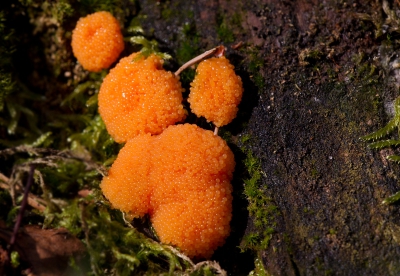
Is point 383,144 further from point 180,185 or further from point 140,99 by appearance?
point 140,99

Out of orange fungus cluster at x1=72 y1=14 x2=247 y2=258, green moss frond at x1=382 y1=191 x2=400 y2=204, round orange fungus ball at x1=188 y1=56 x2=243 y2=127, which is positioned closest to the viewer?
green moss frond at x1=382 y1=191 x2=400 y2=204

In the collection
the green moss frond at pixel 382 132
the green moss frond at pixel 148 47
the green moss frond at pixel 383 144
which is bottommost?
the green moss frond at pixel 383 144

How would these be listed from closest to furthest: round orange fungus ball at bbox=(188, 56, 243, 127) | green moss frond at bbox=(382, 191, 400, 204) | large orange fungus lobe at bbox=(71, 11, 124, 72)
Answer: green moss frond at bbox=(382, 191, 400, 204)
round orange fungus ball at bbox=(188, 56, 243, 127)
large orange fungus lobe at bbox=(71, 11, 124, 72)

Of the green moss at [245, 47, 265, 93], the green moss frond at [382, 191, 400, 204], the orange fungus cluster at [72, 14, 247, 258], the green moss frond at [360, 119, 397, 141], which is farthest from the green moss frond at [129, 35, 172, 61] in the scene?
the green moss frond at [382, 191, 400, 204]

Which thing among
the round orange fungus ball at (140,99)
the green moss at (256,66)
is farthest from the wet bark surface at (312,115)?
the round orange fungus ball at (140,99)

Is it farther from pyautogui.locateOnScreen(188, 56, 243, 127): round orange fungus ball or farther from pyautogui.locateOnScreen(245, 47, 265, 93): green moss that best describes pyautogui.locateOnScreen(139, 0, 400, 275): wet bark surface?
pyautogui.locateOnScreen(188, 56, 243, 127): round orange fungus ball

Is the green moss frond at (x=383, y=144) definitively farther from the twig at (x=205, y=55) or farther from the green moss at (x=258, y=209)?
the twig at (x=205, y=55)
